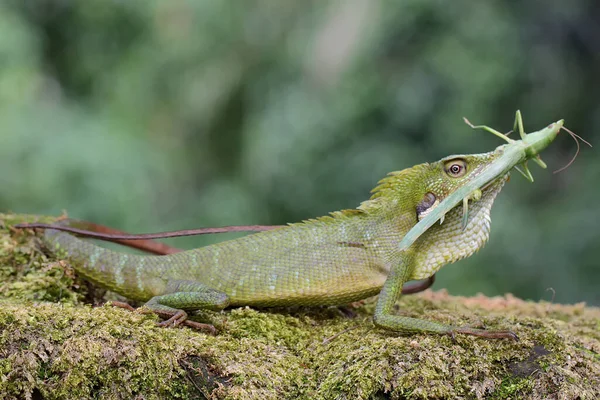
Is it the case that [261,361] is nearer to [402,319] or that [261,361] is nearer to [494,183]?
[402,319]

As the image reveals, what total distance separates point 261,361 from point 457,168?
177 centimetres

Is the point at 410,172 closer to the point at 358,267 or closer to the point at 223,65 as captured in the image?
the point at 358,267

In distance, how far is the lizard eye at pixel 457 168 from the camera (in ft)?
13.1

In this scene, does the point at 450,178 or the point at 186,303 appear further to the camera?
the point at 450,178

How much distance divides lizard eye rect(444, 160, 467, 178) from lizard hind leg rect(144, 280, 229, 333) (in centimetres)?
172

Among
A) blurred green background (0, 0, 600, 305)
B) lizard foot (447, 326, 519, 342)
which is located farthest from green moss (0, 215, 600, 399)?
blurred green background (0, 0, 600, 305)

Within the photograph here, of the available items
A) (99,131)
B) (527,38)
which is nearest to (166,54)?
(99,131)

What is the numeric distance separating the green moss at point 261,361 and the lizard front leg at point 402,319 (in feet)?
0.17

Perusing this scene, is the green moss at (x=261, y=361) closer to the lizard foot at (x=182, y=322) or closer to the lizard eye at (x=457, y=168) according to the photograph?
the lizard foot at (x=182, y=322)

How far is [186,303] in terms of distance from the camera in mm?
3891

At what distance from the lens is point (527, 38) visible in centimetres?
983

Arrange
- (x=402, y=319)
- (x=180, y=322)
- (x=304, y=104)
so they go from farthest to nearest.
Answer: (x=304, y=104) → (x=180, y=322) → (x=402, y=319)

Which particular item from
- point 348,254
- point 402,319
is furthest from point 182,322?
point 402,319

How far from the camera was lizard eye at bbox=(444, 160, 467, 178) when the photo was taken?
398 cm
